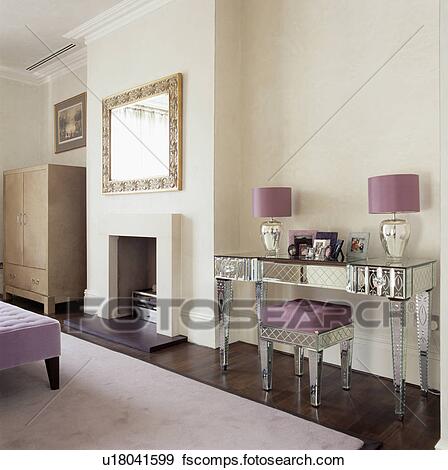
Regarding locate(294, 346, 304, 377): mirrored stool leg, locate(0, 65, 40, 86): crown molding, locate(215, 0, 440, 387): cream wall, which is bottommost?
locate(294, 346, 304, 377): mirrored stool leg

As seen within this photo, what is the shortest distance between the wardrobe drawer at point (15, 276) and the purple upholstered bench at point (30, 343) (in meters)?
2.41

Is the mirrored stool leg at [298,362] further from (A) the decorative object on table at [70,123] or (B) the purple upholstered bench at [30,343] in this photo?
(A) the decorative object on table at [70,123]

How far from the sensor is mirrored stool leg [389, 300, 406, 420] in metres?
2.16

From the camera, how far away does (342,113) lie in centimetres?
287

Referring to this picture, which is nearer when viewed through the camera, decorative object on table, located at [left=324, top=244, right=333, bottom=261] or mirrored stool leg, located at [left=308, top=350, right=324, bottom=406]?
mirrored stool leg, located at [left=308, top=350, right=324, bottom=406]

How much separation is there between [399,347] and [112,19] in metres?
3.46

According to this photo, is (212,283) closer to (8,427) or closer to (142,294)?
(142,294)

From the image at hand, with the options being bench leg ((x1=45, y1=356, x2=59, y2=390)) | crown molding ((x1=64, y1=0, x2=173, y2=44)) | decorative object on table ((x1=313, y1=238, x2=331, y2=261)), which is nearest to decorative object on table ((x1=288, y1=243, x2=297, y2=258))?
decorative object on table ((x1=313, y1=238, x2=331, y2=261))

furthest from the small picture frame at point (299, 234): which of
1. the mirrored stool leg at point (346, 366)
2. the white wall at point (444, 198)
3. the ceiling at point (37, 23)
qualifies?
the ceiling at point (37, 23)

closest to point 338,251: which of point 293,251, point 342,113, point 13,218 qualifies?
point 293,251

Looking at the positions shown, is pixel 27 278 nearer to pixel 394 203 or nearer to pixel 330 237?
pixel 330 237

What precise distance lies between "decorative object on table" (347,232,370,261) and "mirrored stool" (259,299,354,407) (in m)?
0.34

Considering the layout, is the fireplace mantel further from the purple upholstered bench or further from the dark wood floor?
the purple upholstered bench

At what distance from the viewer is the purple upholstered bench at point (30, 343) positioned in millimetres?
2303
